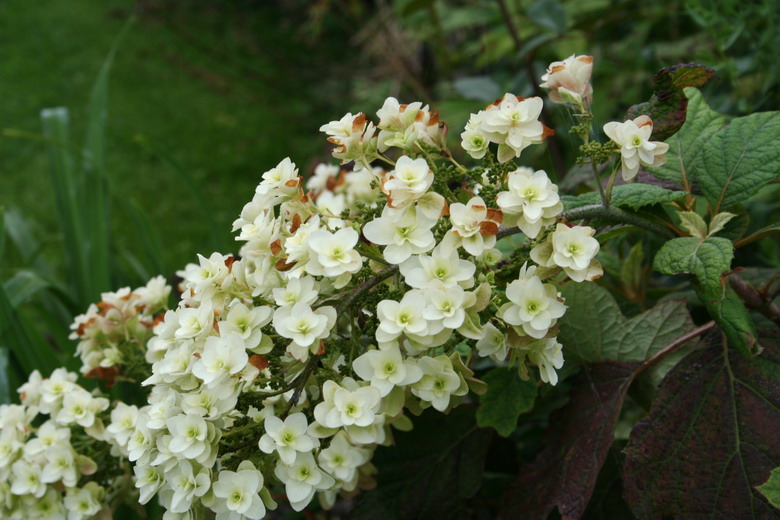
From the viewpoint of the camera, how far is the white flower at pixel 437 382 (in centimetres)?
72

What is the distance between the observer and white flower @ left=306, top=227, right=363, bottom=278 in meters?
0.71

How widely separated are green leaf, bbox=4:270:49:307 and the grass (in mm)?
1377

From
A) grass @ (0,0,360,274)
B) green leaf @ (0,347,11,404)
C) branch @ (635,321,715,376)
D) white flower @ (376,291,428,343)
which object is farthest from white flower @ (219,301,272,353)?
grass @ (0,0,360,274)

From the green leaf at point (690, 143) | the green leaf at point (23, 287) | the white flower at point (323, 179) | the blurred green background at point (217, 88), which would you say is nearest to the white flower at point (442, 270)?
the green leaf at point (690, 143)

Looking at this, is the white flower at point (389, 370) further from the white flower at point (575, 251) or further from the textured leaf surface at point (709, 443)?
the textured leaf surface at point (709, 443)

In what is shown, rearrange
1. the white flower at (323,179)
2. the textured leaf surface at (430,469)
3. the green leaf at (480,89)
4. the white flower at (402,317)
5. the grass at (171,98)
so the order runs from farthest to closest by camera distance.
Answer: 1. the grass at (171,98)
2. the green leaf at (480,89)
3. the white flower at (323,179)
4. the textured leaf surface at (430,469)
5. the white flower at (402,317)

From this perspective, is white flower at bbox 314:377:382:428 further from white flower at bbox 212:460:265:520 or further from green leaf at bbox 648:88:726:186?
green leaf at bbox 648:88:726:186

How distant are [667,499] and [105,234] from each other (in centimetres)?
134

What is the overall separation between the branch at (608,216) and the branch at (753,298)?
0.10m

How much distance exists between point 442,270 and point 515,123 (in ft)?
0.55

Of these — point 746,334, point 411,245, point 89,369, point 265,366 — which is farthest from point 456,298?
point 89,369

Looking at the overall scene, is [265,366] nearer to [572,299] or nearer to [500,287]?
[500,287]

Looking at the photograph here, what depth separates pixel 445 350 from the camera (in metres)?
0.78

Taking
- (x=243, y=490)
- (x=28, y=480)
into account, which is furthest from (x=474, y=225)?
(x=28, y=480)
